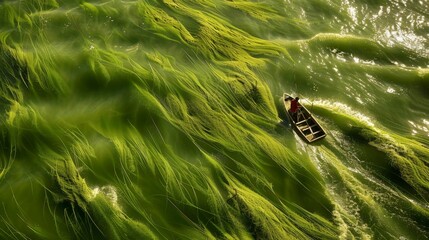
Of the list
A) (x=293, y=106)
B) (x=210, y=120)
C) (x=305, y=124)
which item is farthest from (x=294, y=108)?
(x=210, y=120)

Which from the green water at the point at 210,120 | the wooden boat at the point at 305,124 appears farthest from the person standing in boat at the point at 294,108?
the green water at the point at 210,120

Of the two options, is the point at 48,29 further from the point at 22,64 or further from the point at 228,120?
the point at 228,120

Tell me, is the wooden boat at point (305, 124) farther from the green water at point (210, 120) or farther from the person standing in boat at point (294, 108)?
the green water at point (210, 120)

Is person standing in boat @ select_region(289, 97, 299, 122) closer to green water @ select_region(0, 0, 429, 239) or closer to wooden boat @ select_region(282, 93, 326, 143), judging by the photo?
wooden boat @ select_region(282, 93, 326, 143)

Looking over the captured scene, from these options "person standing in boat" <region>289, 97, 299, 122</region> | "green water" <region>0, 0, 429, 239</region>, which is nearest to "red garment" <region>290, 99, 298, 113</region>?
"person standing in boat" <region>289, 97, 299, 122</region>

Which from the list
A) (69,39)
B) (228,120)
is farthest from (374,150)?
(69,39)

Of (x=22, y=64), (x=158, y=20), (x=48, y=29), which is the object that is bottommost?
(x=22, y=64)

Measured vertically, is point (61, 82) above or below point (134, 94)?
below
